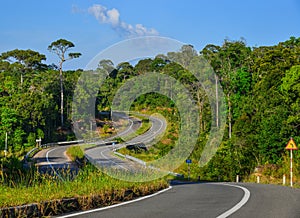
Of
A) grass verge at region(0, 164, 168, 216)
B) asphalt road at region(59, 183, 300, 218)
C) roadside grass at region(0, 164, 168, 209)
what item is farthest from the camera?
roadside grass at region(0, 164, 168, 209)

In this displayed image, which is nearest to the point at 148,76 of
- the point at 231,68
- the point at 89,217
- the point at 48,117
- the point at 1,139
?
the point at 89,217

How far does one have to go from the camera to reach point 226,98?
2354 inches

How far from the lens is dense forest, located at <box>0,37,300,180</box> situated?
42.6m

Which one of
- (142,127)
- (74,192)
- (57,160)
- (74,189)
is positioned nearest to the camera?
(74,192)

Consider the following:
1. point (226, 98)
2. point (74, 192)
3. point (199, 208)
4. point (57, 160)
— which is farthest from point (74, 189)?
point (226, 98)

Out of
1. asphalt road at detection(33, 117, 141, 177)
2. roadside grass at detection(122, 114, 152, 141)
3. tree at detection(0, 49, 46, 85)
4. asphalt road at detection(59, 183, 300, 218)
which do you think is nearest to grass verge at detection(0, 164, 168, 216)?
asphalt road at detection(59, 183, 300, 218)

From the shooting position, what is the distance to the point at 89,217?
8734mm

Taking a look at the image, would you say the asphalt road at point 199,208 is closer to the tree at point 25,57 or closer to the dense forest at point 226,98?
the dense forest at point 226,98

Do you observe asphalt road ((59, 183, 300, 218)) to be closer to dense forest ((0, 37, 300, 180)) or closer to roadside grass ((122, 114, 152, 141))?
dense forest ((0, 37, 300, 180))

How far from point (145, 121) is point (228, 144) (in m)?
21.4

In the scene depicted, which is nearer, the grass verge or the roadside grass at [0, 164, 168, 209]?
the grass verge

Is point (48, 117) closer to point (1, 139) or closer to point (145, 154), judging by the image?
point (1, 139)

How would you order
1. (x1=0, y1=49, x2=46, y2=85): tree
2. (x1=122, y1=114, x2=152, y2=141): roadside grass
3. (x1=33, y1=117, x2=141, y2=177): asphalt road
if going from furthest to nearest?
(x1=0, y1=49, x2=46, y2=85): tree
(x1=122, y1=114, x2=152, y2=141): roadside grass
(x1=33, y1=117, x2=141, y2=177): asphalt road

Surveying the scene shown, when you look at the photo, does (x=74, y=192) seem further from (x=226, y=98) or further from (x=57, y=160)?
(x=226, y=98)
